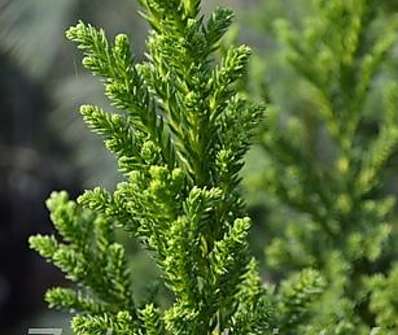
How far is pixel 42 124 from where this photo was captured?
409 centimetres

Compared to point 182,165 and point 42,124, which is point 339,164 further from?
point 42,124

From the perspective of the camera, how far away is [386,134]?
3.86 feet

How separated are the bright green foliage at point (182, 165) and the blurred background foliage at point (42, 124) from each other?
121cm

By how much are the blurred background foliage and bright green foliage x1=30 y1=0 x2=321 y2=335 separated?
1.21 metres

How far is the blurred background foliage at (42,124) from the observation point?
2618 millimetres

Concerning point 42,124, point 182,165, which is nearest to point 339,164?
point 182,165

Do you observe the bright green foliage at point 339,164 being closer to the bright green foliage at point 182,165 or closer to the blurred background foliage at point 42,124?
the bright green foliage at point 182,165

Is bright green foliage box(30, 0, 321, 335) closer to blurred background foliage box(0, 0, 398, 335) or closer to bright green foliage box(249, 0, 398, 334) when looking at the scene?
bright green foliage box(249, 0, 398, 334)

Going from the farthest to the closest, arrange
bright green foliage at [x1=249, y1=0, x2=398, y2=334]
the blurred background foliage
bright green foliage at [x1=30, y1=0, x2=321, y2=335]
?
the blurred background foliage
bright green foliage at [x1=249, y1=0, x2=398, y2=334]
bright green foliage at [x1=30, y1=0, x2=321, y2=335]

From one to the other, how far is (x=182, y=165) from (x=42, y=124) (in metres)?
3.42

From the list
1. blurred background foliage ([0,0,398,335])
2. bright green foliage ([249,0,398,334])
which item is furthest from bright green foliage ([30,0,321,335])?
blurred background foliage ([0,0,398,335])

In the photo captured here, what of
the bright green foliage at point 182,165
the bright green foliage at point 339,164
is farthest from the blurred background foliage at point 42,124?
the bright green foliage at point 182,165

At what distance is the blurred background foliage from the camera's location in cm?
262

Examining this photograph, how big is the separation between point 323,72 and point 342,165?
132mm
